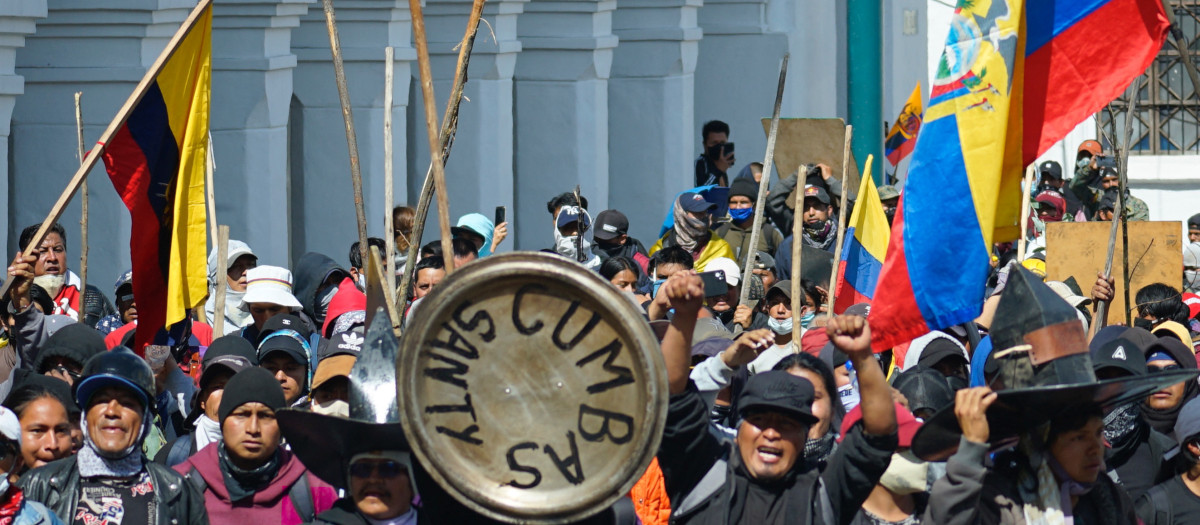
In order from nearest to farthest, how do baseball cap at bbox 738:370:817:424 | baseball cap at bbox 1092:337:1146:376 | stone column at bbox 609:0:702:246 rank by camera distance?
baseball cap at bbox 738:370:817:424 → baseball cap at bbox 1092:337:1146:376 → stone column at bbox 609:0:702:246

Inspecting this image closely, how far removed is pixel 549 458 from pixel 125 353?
1.95m

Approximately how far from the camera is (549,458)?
426 cm

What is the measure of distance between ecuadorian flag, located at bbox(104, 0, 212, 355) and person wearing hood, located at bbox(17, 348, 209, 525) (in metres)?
1.97

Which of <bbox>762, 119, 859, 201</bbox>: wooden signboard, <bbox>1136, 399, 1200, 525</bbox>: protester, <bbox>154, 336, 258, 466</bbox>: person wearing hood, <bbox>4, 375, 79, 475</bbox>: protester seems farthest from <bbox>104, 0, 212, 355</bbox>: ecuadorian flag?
<bbox>762, 119, 859, 201</bbox>: wooden signboard

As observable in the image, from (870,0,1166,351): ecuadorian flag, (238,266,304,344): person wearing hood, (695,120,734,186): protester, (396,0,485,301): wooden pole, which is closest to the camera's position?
(870,0,1166,351): ecuadorian flag

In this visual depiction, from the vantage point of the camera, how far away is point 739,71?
20.0 m

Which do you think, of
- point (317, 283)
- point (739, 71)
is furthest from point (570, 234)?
point (739, 71)

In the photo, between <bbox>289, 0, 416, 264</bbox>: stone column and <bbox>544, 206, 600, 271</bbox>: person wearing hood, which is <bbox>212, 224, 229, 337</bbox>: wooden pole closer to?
<bbox>544, 206, 600, 271</bbox>: person wearing hood

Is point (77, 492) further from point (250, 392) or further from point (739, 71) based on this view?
point (739, 71)

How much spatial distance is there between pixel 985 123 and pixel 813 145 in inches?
296

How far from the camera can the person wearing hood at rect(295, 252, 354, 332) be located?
9.37m

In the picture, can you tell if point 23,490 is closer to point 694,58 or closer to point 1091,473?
point 1091,473

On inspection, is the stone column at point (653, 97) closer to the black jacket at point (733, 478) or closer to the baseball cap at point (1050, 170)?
the baseball cap at point (1050, 170)

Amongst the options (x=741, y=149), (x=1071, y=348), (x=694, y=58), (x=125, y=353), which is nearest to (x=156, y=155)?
(x=125, y=353)
